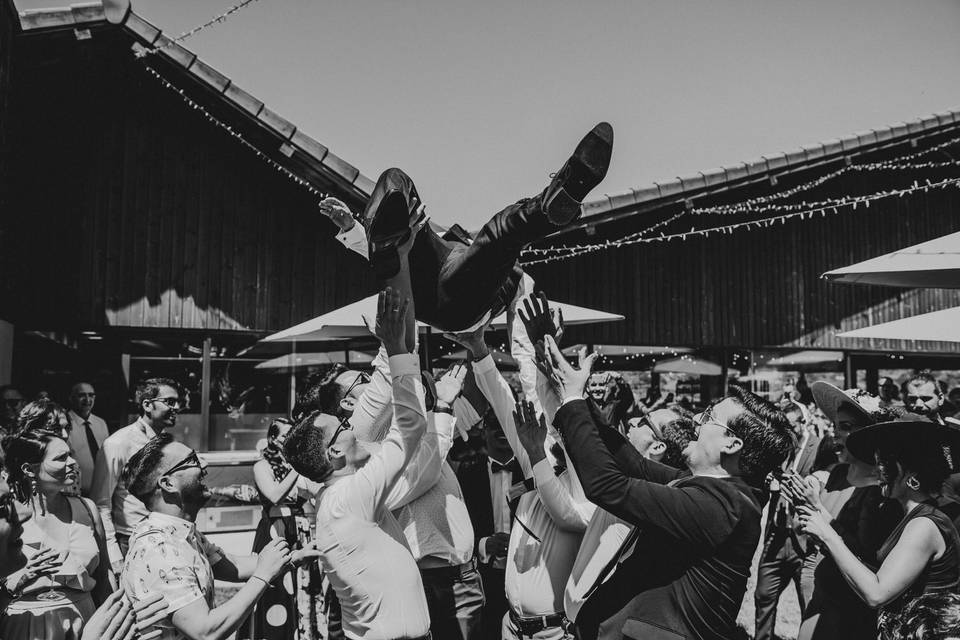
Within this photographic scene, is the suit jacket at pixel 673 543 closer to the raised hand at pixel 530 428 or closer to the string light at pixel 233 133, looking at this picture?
the raised hand at pixel 530 428

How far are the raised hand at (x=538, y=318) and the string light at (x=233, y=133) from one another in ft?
20.1

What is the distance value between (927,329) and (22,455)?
15.3 ft

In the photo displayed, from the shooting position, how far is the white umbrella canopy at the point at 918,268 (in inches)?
164

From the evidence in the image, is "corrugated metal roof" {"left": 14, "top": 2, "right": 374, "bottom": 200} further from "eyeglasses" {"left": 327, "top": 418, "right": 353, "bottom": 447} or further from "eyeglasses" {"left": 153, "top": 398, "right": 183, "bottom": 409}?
"eyeglasses" {"left": 327, "top": 418, "right": 353, "bottom": 447}

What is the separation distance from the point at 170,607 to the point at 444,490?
4.63 feet

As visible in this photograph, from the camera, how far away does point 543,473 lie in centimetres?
286

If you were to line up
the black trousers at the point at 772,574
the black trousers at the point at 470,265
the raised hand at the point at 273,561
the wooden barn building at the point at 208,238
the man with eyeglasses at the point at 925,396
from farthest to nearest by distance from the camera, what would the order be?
the wooden barn building at the point at 208,238 → the black trousers at the point at 772,574 → the man with eyeglasses at the point at 925,396 → the black trousers at the point at 470,265 → the raised hand at the point at 273,561

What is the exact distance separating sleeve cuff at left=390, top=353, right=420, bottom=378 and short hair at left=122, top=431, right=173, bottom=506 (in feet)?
2.77

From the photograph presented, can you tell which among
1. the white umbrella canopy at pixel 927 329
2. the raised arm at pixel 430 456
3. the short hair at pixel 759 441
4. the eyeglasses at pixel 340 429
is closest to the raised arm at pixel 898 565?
the short hair at pixel 759 441

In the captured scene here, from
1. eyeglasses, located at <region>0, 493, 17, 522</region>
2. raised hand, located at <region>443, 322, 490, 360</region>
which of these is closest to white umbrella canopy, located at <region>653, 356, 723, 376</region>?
raised hand, located at <region>443, 322, 490, 360</region>

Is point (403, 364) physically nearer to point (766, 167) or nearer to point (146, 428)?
point (146, 428)

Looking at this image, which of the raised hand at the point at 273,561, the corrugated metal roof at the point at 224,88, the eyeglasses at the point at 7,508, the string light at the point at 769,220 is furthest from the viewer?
the string light at the point at 769,220

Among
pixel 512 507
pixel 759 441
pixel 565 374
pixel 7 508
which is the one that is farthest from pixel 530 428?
pixel 7 508

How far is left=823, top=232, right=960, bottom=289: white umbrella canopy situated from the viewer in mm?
4164
